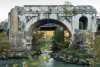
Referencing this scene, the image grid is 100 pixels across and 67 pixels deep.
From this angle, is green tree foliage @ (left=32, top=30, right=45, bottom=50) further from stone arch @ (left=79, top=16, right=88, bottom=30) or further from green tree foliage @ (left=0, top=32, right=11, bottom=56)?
green tree foliage @ (left=0, top=32, right=11, bottom=56)

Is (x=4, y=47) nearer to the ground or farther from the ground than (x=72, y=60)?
farther from the ground

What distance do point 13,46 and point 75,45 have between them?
471 inches

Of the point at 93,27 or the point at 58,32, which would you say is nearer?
the point at 93,27

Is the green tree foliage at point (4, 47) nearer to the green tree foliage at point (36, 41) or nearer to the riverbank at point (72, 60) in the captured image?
the riverbank at point (72, 60)

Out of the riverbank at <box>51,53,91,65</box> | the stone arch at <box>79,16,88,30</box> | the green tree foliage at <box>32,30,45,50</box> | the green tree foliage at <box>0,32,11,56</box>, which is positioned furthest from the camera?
the green tree foliage at <box>32,30,45,50</box>

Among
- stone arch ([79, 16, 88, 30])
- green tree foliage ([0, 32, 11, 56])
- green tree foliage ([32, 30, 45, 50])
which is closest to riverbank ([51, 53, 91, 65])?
green tree foliage ([0, 32, 11, 56])

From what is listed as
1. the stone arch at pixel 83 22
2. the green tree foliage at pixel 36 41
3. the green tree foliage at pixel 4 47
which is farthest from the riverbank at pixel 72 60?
the green tree foliage at pixel 36 41

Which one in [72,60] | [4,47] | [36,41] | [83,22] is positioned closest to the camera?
[72,60]

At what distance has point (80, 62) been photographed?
49375mm

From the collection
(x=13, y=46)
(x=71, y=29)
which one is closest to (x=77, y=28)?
(x=71, y=29)

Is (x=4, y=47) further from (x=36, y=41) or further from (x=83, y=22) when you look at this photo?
(x=83, y=22)

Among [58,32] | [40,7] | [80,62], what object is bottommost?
[80,62]

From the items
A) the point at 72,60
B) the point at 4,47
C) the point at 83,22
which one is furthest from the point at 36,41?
the point at 72,60

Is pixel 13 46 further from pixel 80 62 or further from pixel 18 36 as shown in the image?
pixel 80 62
